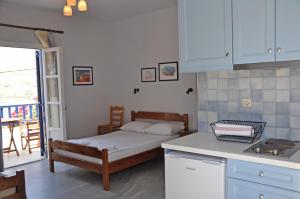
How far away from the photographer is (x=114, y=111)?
593cm

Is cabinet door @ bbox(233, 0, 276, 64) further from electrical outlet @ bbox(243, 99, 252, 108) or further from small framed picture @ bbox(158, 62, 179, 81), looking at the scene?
small framed picture @ bbox(158, 62, 179, 81)

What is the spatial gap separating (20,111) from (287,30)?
676 centimetres

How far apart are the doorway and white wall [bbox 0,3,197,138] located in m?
0.84

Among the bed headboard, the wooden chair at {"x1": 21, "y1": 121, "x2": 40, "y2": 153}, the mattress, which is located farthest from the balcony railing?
the mattress

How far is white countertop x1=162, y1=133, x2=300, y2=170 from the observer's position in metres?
1.77

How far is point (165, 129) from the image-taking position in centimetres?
464

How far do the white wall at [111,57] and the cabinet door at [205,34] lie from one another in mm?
2215

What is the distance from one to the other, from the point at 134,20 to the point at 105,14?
0.62 metres

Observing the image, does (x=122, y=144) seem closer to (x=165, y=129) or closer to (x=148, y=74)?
(x=165, y=129)

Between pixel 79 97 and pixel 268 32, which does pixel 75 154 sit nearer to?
pixel 79 97

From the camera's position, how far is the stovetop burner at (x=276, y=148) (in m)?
1.91

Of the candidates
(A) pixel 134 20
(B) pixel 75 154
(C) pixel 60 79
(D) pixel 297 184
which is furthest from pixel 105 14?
(D) pixel 297 184

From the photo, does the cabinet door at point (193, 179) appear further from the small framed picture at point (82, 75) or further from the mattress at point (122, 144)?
the small framed picture at point (82, 75)

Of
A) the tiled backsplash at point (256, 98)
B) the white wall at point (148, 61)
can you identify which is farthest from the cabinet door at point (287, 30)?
the white wall at point (148, 61)
